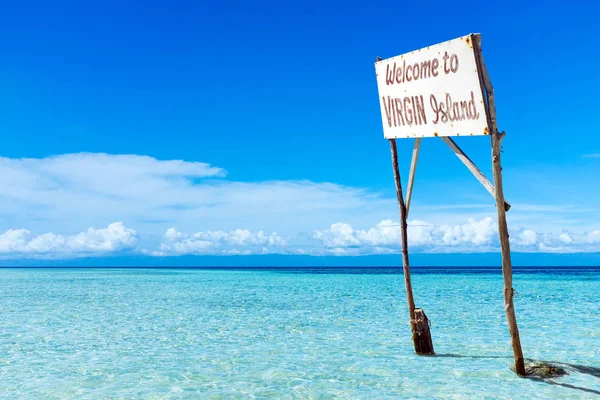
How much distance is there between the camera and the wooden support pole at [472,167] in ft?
28.8

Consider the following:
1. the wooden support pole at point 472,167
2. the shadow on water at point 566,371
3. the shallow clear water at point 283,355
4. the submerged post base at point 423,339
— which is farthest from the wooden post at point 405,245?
the wooden support pole at point 472,167

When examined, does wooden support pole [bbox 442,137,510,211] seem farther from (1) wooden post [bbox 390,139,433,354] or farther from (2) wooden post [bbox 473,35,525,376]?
(1) wooden post [bbox 390,139,433,354]

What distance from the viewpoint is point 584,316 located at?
19.4m

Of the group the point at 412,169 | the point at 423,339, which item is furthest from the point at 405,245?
the point at 423,339

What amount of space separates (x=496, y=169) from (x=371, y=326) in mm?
9296

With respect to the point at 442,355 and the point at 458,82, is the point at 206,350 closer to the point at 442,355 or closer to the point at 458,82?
the point at 442,355

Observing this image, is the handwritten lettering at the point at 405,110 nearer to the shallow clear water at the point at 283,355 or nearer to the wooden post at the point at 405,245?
the wooden post at the point at 405,245

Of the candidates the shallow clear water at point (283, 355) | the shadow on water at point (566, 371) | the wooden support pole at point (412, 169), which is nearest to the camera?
the shadow on water at point (566, 371)

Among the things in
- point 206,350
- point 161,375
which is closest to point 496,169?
point 161,375

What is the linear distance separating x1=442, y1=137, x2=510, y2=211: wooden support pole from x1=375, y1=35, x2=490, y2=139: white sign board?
36cm

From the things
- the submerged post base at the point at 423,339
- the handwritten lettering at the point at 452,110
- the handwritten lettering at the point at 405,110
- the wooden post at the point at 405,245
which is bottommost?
the submerged post base at the point at 423,339

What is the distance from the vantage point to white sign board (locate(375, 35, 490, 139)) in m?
8.53

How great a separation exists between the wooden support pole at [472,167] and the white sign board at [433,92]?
0.36m

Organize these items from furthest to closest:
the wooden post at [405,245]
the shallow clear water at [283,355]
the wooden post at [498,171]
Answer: the wooden post at [405,245] → the shallow clear water at [283,355] → the wooden post at [498,171]
